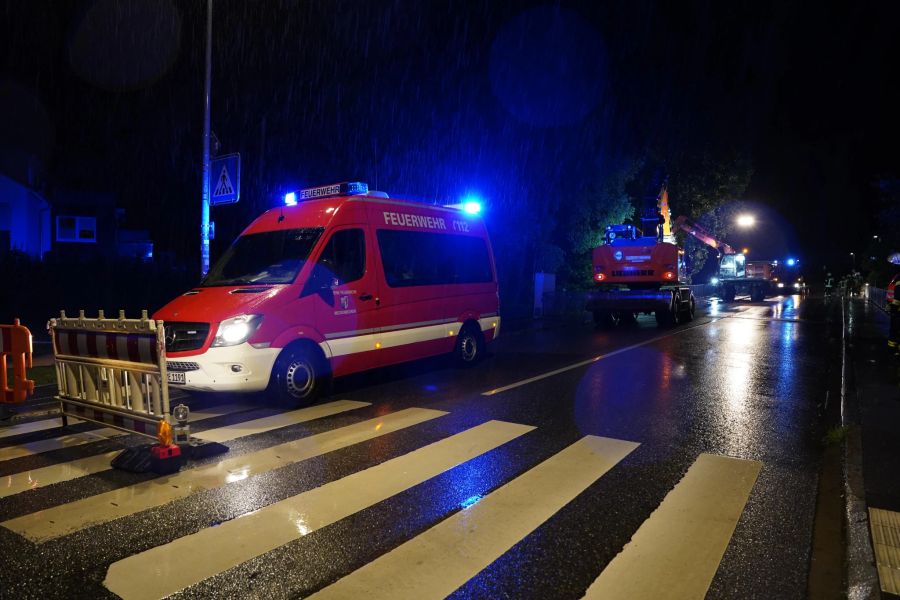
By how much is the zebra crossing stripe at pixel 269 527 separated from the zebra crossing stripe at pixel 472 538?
2.15 feet

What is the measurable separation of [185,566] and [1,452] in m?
3.58

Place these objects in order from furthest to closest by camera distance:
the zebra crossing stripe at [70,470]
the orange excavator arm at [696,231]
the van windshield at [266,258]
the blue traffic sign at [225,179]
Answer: the orange excavator arm at [696,231] < the blue traffic sign at [225,179] < the van windshield at [266,258] < the zebra crossing stripe at [70,470]

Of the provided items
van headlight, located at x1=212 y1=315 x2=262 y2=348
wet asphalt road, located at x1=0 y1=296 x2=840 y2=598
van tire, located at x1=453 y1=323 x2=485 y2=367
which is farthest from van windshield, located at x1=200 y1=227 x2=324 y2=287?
van tire, located at x1=453 y1=323 x2=485 y2=367

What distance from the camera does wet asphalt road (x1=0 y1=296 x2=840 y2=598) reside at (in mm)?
3340

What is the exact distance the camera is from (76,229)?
32875 mm

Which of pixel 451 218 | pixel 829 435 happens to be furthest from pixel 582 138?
pixel 829 435

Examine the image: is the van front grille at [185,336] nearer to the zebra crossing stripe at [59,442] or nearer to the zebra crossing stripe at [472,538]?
the zebra crossing stripe at [59,442]

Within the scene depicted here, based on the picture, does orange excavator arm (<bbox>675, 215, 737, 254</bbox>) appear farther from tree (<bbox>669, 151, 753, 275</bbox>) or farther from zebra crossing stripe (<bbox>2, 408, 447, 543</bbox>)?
zebra crossing stripe (<bbox>2, 408, 447, 543</bbox>)

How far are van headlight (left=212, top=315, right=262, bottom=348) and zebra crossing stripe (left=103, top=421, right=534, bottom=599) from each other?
8.35ft

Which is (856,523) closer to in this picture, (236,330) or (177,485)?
(177,485)

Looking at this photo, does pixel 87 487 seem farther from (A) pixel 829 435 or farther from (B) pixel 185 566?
(A) pixel 829 435

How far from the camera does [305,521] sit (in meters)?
4.02

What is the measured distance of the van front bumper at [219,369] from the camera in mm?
6746

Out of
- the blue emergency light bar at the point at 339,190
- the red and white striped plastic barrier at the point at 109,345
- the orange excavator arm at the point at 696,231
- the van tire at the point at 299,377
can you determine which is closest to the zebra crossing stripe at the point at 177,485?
the red and white striped plastic barrier at the point at 109,345
